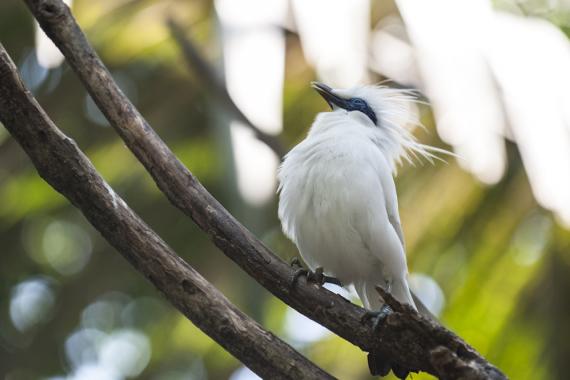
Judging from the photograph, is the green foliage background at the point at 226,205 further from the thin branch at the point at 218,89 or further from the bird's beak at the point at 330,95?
the bird's beak at the point at 330,95

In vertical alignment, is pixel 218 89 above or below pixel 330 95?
above

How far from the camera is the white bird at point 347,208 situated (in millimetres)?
5609

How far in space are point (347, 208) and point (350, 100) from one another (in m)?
1.25

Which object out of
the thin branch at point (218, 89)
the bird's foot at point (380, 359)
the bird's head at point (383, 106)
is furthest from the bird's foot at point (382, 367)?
the bird's head at point (383, 106)

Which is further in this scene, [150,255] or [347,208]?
[347,208]

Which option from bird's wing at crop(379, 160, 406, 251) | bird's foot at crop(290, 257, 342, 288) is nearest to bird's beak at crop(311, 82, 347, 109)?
bird's wing at crop(379, 160, 406, 251)

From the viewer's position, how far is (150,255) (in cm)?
481

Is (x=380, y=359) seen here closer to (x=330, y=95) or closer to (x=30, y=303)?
(x=330, y=95)

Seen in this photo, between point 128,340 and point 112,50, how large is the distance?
496 centimetres

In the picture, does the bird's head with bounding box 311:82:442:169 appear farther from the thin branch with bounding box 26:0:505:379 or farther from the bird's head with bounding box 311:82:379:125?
the thin branch with bounding box 26:0:505:379

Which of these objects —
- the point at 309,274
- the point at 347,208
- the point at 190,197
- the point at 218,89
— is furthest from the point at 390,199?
the point at 190,197

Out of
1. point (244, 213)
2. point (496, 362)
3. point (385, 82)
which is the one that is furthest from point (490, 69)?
point (496, 362)

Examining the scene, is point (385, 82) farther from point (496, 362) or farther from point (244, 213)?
point (496, 362)

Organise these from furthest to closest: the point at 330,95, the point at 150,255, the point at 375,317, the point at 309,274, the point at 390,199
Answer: the point at 330,95 < the point at 390,199 < the point at 309,274 < the point at 375,317 < the point at 150,255
